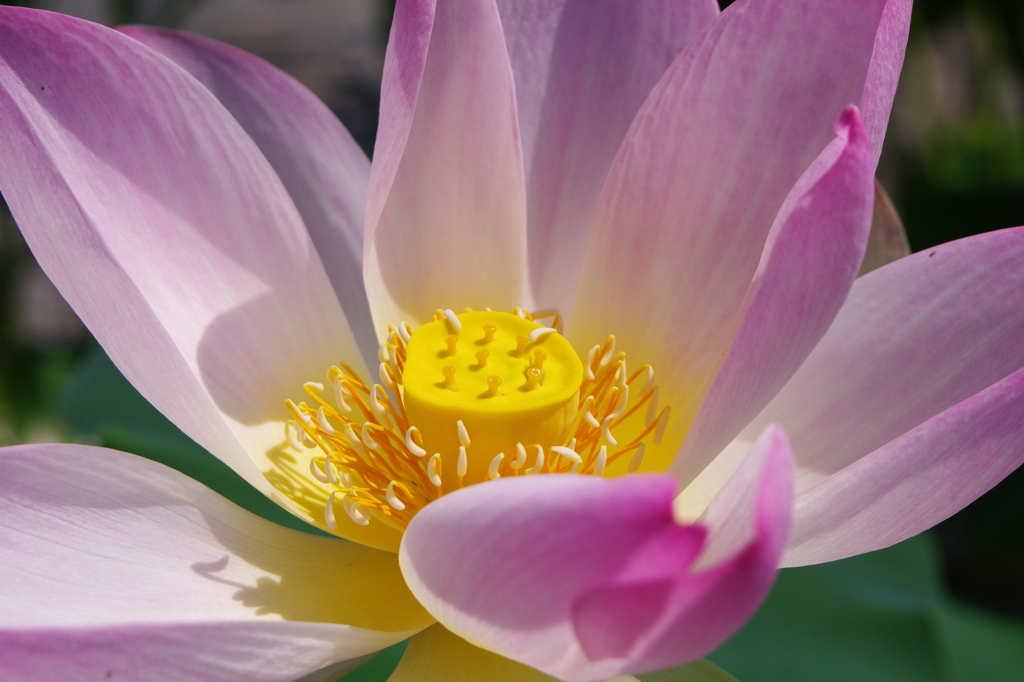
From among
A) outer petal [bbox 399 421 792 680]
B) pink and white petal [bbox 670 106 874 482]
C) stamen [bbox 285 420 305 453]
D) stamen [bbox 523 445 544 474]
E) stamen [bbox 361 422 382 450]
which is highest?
pink and white petal [bbox 670 106 874 482]

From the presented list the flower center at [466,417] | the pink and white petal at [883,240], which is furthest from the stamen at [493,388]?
the pink and white petal at [883,240]

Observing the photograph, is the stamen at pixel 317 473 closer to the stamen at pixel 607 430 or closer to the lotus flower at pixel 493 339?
the lotus flower at pixel 493 339

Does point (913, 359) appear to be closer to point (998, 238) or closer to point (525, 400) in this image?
point (998, 238)

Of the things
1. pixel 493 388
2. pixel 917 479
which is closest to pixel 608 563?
pixel 917 479

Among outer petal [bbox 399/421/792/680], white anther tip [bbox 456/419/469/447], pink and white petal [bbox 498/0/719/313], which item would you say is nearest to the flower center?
white anther tip [bbox 456/419/469/447]

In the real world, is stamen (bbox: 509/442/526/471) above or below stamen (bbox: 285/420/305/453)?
above

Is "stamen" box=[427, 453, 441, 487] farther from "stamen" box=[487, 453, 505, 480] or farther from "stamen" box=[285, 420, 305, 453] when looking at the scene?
"stamen" box=[285, 420, 305, 453]

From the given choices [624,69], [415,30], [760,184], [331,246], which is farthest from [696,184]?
[331,246]
